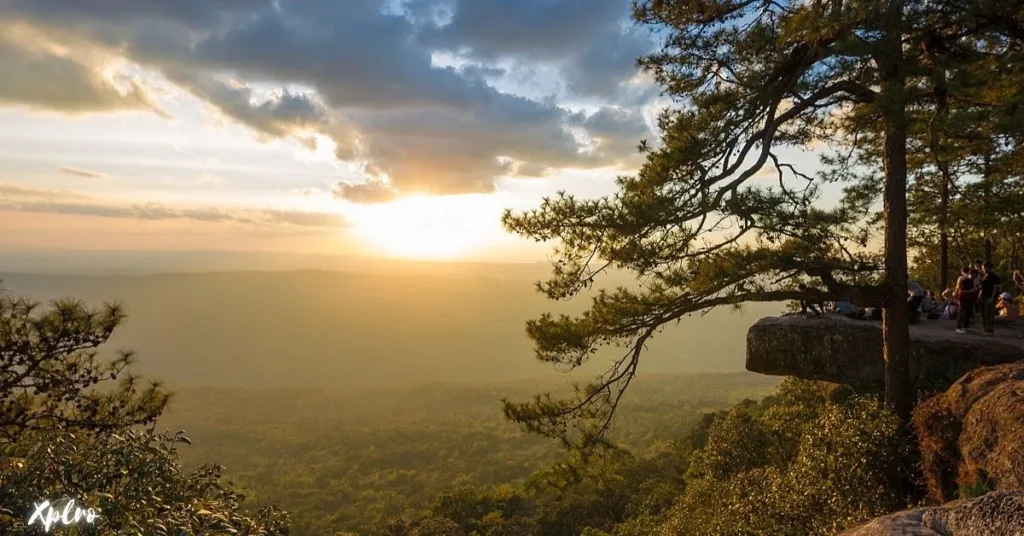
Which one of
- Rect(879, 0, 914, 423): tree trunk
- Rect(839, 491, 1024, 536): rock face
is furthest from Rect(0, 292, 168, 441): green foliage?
Rect(879, 0, 914, 423): tree trunk

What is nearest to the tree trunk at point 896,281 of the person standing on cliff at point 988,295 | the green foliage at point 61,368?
the person standing on cliff at point 988,295

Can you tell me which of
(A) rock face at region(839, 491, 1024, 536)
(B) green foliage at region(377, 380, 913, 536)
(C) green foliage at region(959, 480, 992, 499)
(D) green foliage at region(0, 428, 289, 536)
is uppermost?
(D) green foliage at region(0, 428, 289, 536)

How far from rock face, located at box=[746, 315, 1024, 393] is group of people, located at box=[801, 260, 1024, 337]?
40cm

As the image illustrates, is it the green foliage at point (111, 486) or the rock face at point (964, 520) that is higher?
the green foliage at point (111, 486)

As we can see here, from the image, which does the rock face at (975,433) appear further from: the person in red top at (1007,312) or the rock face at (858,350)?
the person in red top at (1007,312)

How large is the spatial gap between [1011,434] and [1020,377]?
6.42 feet

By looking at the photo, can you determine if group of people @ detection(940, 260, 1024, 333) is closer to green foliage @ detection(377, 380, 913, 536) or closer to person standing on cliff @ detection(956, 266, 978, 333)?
person standing on cliff @ detection(956, 266, 978, 333)

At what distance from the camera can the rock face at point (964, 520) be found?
441 cm

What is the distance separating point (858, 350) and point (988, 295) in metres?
2.97

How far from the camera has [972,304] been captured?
40.7 ft

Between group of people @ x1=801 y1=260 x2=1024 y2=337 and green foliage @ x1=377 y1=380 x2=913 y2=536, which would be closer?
green foliage @ x1=377 y1=380 x2=913 y2=536

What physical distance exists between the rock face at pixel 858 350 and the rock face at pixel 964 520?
6.85 meters

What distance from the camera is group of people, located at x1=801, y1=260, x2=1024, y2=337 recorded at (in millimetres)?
11798

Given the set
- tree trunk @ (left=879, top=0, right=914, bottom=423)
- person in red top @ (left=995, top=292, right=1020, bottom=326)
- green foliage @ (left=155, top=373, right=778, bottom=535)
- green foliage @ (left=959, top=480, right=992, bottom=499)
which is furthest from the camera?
green foliage @ (left=155, top=373, right=778, bottom=535)
